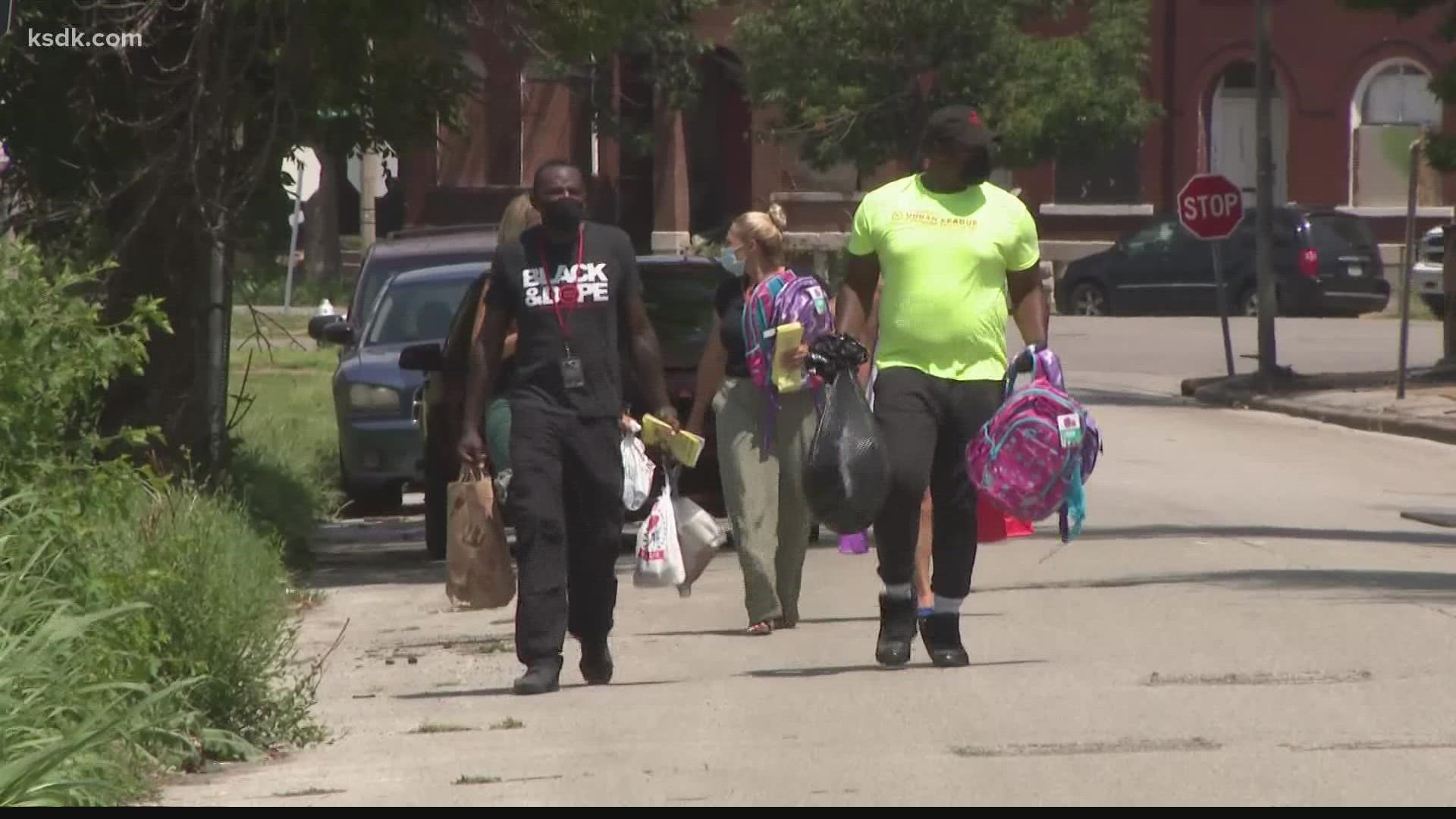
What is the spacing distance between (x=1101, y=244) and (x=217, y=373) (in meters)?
35.4

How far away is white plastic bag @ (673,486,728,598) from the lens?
1028 cm

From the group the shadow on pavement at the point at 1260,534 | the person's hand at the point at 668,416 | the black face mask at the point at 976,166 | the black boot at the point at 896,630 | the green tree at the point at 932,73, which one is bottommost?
the shadow on pavement at the point at 1260,534

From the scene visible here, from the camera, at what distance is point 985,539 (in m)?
9.81

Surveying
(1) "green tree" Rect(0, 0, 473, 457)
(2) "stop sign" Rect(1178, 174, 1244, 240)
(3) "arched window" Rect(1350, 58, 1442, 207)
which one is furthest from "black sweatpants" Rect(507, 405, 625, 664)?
(3) "arched window" Rect(1350, 58, 1442, 207)

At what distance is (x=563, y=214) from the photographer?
9117 mm

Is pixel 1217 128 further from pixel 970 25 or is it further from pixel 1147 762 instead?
pixel 1147 762

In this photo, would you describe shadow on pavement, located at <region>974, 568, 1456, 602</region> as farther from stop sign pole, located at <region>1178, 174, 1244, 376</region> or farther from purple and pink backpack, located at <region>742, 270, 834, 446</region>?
stop sign pole, located at <region>1178, 174, 1244, 376</region>

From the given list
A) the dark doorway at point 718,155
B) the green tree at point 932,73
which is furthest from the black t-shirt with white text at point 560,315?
the dark doorway at point 718,155

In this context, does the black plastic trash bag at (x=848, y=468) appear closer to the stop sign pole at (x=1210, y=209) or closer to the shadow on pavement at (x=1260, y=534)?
the shadow on pavement at (x=1260, y=534)

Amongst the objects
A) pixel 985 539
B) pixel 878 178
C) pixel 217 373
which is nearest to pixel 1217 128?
pixel 878 178

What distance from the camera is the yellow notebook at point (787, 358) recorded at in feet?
35.0

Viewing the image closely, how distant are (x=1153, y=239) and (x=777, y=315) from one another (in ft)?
101

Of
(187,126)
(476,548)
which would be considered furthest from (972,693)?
(187,126)

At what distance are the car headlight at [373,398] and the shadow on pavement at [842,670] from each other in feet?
24.8
